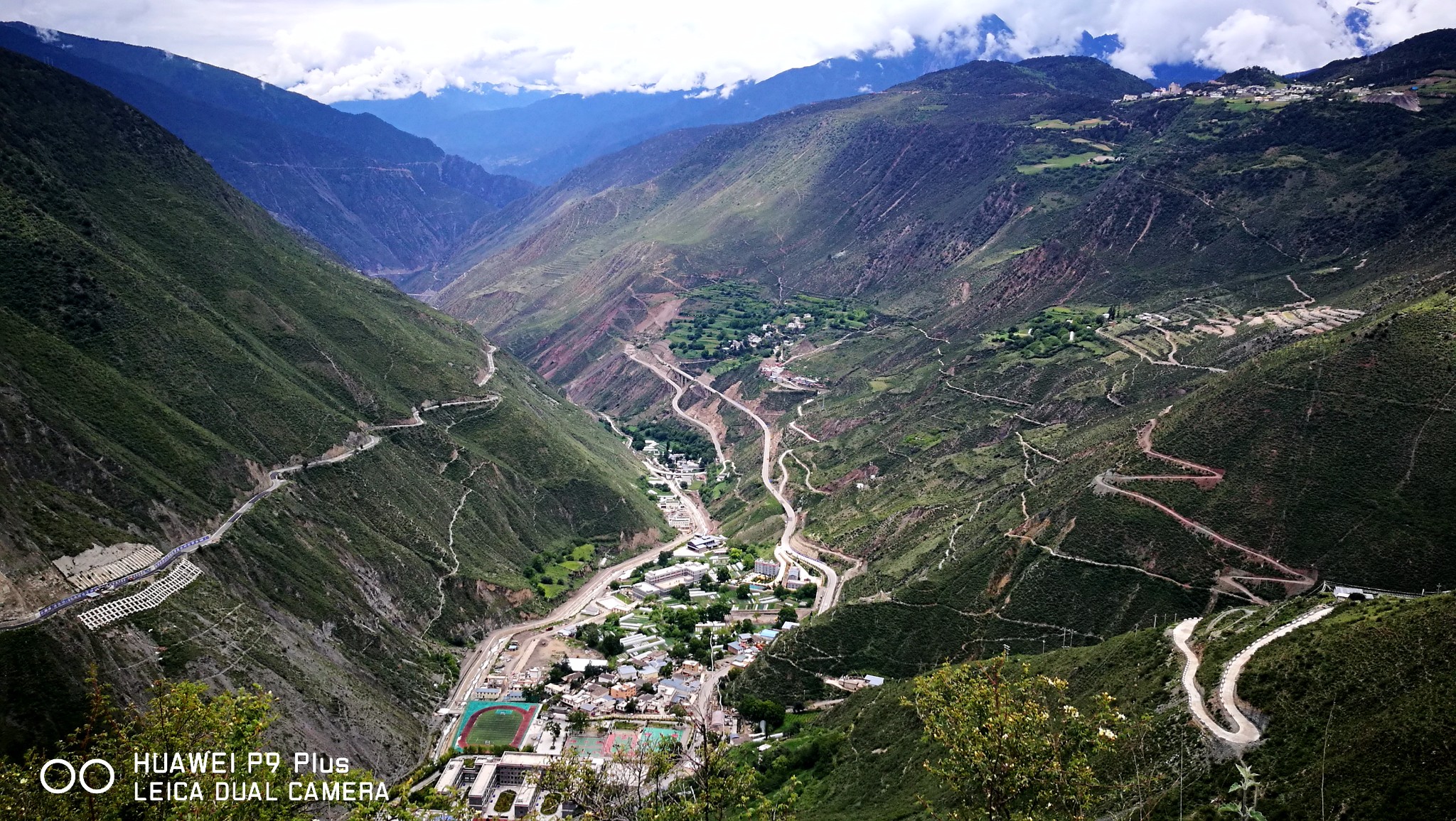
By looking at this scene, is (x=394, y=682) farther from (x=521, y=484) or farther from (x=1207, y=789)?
(x=1207, y=789)

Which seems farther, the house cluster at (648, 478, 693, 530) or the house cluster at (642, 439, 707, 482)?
the house cluster at (642, 439, 707, 482)

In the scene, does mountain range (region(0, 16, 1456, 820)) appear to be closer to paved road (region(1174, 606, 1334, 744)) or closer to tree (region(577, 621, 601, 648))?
paved road (region(1174, 606, 1334, 744))

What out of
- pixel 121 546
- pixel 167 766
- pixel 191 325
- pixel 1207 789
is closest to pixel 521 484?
pixel 191 325

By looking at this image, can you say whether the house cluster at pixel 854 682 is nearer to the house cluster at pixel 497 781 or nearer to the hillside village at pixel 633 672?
the hillside village at pixel 633 672

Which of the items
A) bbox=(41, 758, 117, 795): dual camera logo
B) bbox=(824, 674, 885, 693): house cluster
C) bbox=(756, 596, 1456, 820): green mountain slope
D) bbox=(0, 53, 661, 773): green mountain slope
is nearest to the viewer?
bbox=(41, 758, 117, 795): dual camera logo

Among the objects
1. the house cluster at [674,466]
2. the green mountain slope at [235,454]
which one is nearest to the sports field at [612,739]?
the green mountain slope at [235,454]

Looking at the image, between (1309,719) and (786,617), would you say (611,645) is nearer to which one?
(786,617)

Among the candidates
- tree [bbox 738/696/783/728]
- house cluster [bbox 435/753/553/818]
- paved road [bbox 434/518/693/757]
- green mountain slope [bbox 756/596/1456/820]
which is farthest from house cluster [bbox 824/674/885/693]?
paved road [bbox 434/518/693/757]
